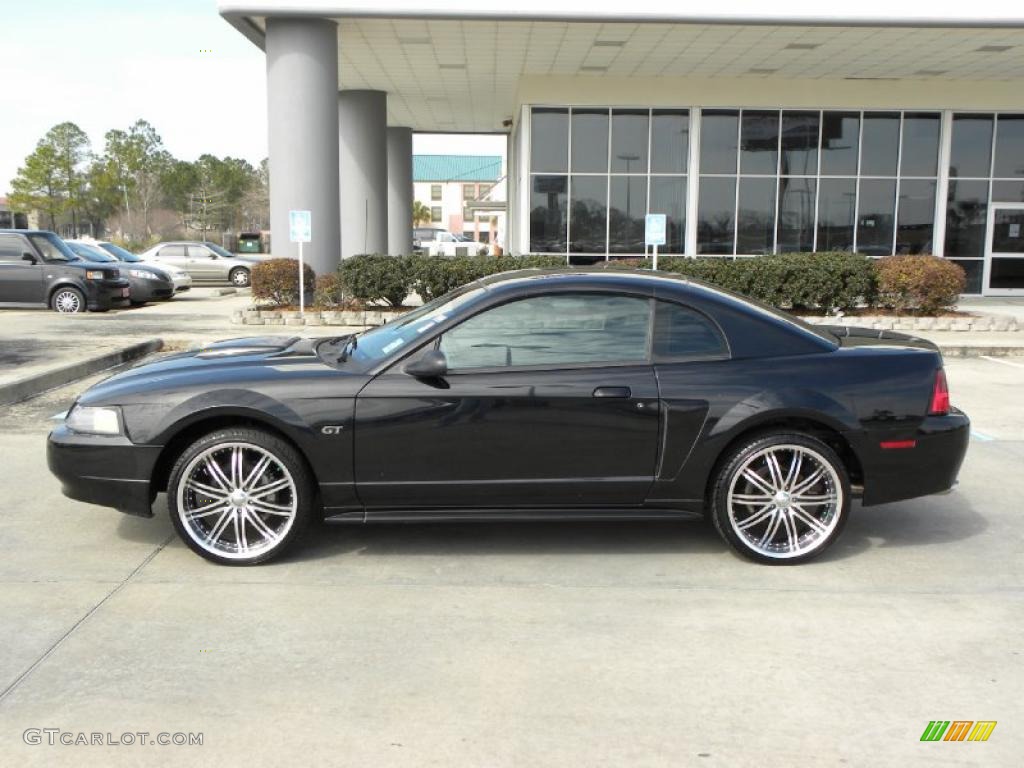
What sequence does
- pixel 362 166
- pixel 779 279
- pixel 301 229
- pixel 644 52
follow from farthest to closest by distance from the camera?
Result: pixel 362 166 → pixel 644 52 → pixel 779 279 → pixel 301 229

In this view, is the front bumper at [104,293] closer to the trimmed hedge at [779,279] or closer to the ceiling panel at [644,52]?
the trimmed hedge at [779,279]

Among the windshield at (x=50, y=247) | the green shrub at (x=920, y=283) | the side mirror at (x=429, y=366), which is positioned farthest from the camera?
the windshield at (x=50, y=247)

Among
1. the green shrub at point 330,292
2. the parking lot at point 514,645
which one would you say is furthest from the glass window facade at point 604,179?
the parking lot at point 514,645

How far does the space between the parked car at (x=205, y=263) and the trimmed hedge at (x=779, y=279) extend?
553 inches

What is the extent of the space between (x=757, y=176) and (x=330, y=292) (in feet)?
37.9

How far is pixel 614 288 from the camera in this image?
4930mm

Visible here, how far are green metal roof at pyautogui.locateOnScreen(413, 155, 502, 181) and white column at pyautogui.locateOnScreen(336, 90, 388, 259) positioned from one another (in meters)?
84.0

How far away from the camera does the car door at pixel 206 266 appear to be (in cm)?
2923

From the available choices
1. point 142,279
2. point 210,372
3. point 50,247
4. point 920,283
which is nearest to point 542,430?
point 210,372

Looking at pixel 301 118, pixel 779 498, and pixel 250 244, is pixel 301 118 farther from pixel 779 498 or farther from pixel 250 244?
pixel 250 244

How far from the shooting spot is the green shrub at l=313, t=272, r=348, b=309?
16.4 metres

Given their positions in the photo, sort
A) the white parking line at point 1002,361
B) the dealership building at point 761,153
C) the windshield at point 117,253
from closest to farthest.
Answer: the white parking line at point 1002,361 < the dealership building at point 761,153 < the windshield at point 117,253

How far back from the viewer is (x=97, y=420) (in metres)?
4.75

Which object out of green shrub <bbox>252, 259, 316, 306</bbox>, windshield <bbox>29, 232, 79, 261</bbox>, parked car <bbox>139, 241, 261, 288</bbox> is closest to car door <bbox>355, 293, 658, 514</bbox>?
green shrub <bbox>252, 259, 316, 306</bbox>
